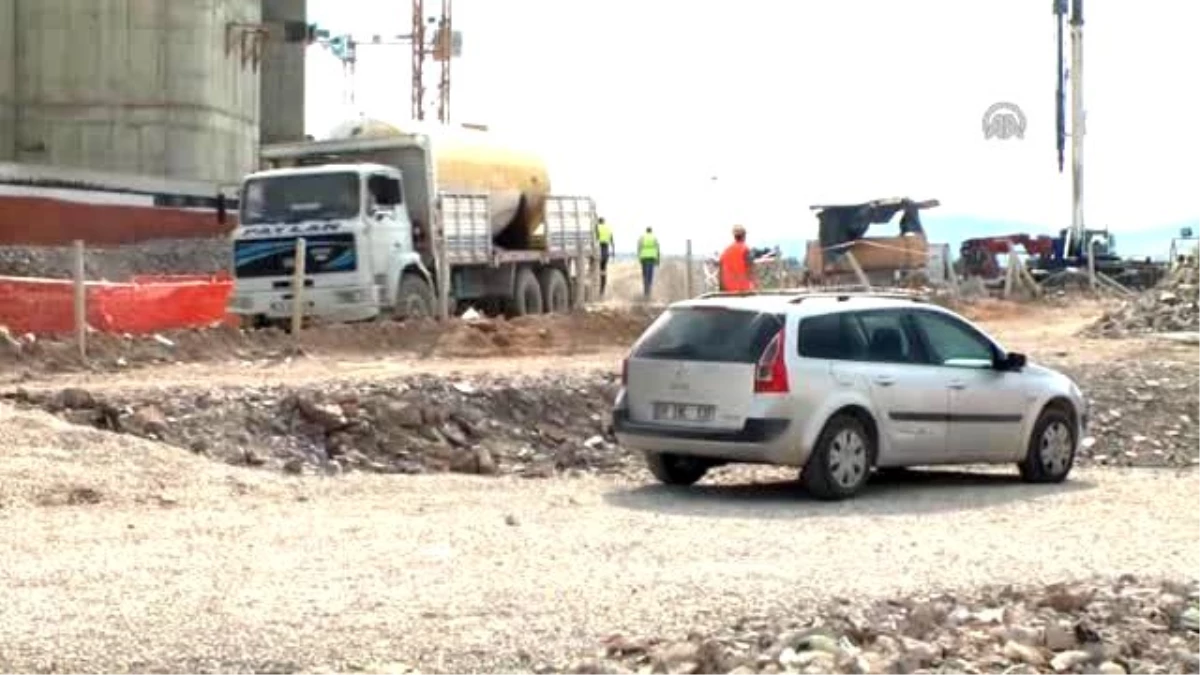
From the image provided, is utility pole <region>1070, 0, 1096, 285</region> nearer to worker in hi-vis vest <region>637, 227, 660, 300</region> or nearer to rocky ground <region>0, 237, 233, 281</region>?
worker in hi-vis vest <region>637, 227, 660, 300</region>

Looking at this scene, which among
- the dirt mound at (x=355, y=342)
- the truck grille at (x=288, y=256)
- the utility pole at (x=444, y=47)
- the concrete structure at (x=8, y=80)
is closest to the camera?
the dirt mound at (x=355, y=342)

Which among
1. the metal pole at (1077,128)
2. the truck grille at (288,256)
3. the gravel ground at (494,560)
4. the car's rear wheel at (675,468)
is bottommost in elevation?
the gravel ground at (494,560)

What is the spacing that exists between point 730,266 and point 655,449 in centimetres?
1311

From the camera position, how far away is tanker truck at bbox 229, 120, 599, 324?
25125 millimetres

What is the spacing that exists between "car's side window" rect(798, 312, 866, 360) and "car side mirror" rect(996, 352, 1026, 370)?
1469 millimetres

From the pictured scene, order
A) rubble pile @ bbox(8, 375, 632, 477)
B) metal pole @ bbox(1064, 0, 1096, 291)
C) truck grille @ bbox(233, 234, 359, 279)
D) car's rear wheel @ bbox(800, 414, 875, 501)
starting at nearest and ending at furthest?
car's rear wheel @ bbox(800, 414, 875, 501)
rubble pile @ bbox(8, 375, 632, 477)
truck grille @ bbox(233, 234, 359, 279)
metal pole @ bbox(1064, 0, 1096, 291)

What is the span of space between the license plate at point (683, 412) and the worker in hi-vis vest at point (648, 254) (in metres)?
26.7

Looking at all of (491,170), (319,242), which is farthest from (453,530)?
(491,170)

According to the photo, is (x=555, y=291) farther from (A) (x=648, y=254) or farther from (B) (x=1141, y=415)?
(B) (x=1141, y=415)

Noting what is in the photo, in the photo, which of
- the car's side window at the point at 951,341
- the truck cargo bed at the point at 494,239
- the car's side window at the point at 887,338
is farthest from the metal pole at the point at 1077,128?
the car's side window at the point at 887,338

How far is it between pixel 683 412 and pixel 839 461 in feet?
4.01

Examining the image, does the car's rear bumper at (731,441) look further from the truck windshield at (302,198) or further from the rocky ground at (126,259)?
the rocky ground at (126,259)

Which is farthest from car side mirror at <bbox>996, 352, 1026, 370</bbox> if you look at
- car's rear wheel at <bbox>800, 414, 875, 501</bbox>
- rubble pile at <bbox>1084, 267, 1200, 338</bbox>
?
rubble pile at <bbox>1084, 267, 1200, 338</bbox>

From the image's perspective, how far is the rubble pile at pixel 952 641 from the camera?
288 inches
